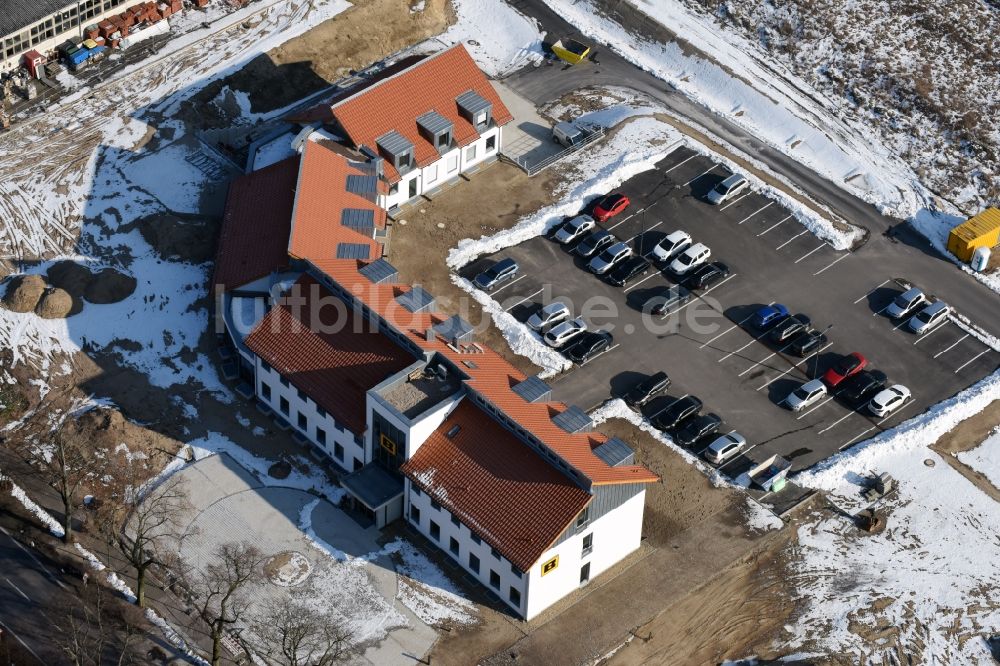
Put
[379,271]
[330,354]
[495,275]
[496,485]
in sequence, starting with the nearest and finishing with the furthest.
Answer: [496,485], [330,354], [379,271], [495,275]

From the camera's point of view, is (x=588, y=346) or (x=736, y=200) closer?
(x=588, y=346)

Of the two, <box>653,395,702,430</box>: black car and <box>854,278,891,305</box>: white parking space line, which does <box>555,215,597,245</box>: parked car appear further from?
<box>854,278,891,305</box>: white parking space line

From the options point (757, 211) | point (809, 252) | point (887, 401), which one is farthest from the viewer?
point (757, 211)

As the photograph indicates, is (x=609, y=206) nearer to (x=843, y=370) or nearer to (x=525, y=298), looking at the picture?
(x=525, y=298)

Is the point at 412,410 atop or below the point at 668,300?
atop

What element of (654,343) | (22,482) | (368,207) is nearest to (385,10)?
(368,207)

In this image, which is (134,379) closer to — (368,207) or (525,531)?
(368,207)

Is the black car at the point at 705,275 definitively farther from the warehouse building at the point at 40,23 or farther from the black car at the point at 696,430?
the warehouse building at the point at 40,23

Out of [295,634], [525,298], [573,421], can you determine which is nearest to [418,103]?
[525,298]
